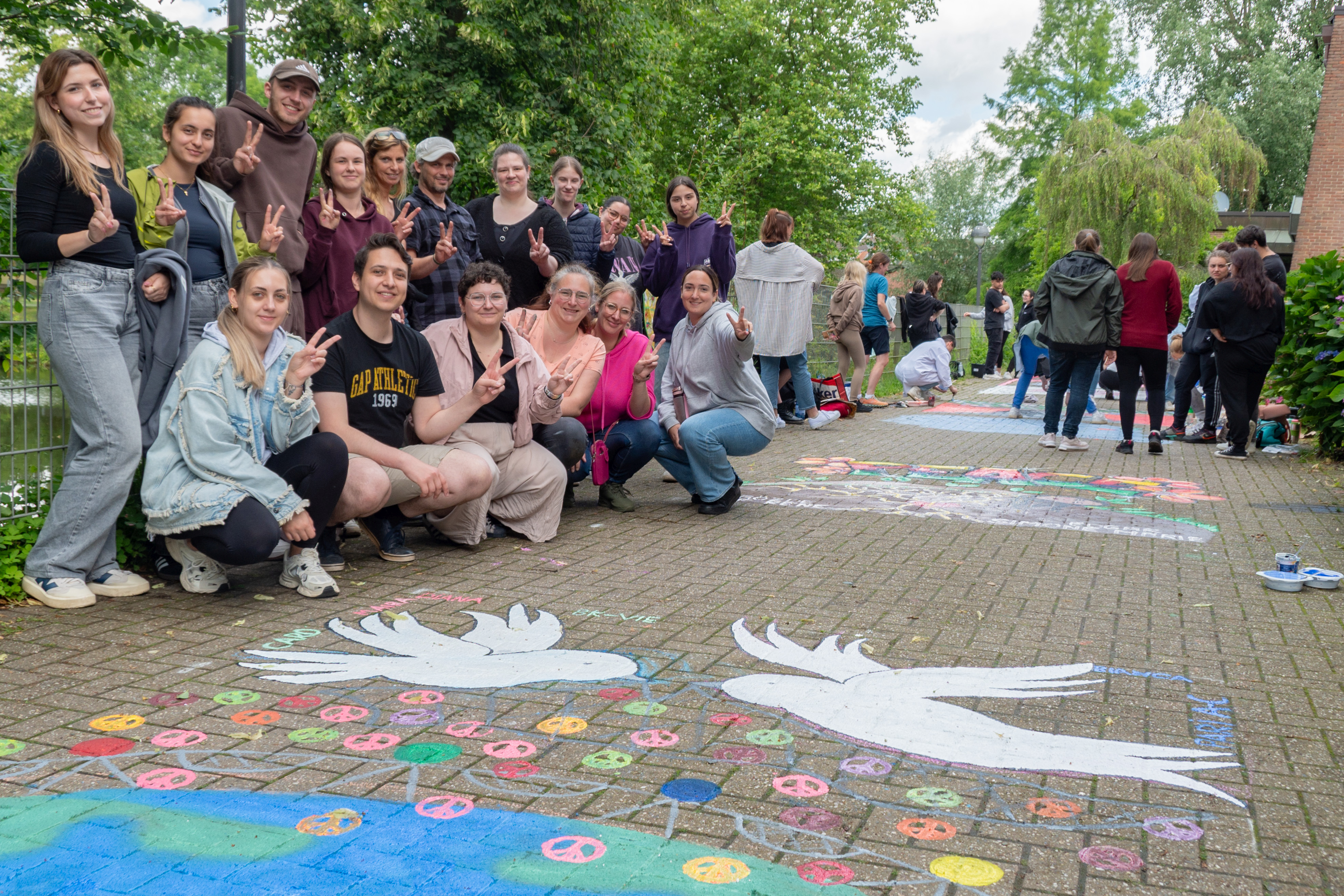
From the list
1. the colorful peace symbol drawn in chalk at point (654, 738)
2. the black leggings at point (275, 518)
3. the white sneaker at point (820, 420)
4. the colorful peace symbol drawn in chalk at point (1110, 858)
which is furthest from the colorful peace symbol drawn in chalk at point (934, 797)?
the white sneaker at point (820, 420)

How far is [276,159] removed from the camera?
554cm

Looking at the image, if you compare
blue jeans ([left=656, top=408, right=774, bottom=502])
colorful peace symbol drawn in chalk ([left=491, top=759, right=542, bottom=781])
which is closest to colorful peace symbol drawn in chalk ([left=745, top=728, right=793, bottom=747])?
colorful peace symbol drawn in chalk ([left=491, top=759, right=542, bottom=781])

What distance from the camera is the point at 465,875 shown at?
2385 mm

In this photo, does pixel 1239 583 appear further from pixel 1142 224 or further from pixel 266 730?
pixel 1142 224

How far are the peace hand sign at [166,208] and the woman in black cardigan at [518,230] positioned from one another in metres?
2.14

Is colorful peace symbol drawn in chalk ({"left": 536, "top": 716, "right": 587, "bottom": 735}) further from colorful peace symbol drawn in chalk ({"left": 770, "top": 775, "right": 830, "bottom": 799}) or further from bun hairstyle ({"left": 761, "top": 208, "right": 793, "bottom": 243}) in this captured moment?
bun hairstyle ({"left": 761, "top": 208, "right": 793, "bottom": 243})

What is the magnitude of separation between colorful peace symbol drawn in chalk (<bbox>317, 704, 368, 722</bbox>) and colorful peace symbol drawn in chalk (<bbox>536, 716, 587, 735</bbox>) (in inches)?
22.0

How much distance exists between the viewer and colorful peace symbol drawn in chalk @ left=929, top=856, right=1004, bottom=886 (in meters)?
2.41

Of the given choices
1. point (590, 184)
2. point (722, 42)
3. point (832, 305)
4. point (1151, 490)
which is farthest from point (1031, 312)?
point (722, 42)

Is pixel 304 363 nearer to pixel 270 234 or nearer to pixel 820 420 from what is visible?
pixel 270 234

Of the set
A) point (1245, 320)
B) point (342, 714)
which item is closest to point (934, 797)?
point (342, 714)

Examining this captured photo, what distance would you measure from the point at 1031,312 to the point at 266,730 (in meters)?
17.4

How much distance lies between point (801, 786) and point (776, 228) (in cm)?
854

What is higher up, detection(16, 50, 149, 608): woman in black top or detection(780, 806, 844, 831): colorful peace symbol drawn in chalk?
detection(16, 50, 149, 608): woman in black top
